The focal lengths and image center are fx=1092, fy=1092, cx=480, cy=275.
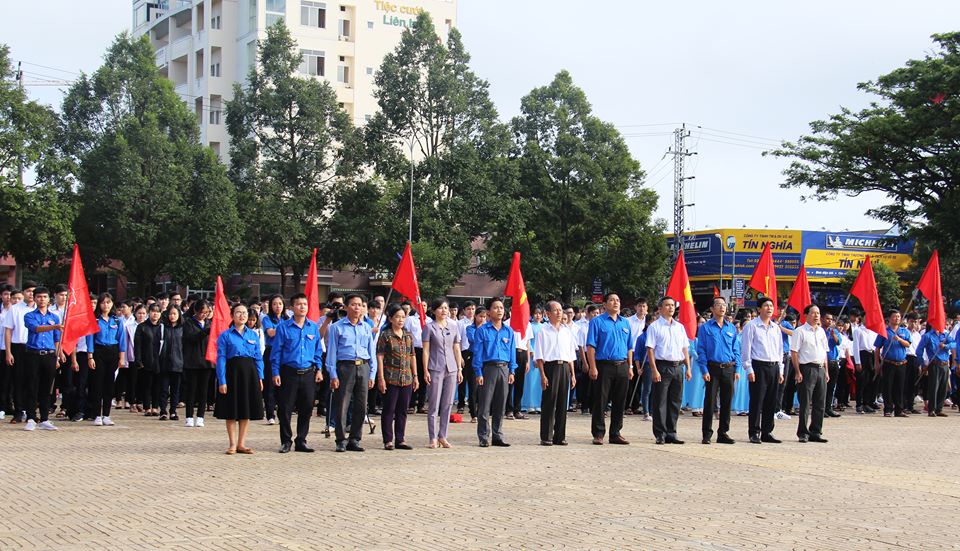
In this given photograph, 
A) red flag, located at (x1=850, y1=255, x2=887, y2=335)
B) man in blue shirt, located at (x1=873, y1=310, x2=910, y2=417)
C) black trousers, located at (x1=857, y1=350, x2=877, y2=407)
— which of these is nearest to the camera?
red flag, located at (x1=850, y1=255, x2=887, y2=335)

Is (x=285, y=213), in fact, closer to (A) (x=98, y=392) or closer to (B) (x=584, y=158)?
(B) (x=584, y=158)

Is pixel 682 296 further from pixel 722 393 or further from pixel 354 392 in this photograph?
pixel 354 392

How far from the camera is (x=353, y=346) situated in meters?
13.4

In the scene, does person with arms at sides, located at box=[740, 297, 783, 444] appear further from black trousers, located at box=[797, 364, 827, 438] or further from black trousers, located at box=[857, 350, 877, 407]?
black trousers, located at box=[857, 350, 877, 407]

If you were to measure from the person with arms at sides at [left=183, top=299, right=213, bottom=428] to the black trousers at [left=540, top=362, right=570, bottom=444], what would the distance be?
5.51 metres

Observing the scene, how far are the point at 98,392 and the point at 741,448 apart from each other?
9.80 metres

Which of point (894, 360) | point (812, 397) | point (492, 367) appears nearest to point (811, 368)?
point (812, 397)

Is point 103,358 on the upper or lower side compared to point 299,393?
upper

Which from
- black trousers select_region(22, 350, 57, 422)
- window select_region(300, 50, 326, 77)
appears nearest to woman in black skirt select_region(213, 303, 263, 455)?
black trousers select_region(22, 350, 57, 422)

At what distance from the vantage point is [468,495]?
9742mm

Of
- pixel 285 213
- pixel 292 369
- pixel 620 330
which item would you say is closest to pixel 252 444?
pixel 292 369

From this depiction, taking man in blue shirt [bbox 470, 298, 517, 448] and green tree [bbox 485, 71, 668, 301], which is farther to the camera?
green tree [bbox 485, 71, 668, 301]

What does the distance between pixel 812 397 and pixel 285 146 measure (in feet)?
125

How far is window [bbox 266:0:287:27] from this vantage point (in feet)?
221
